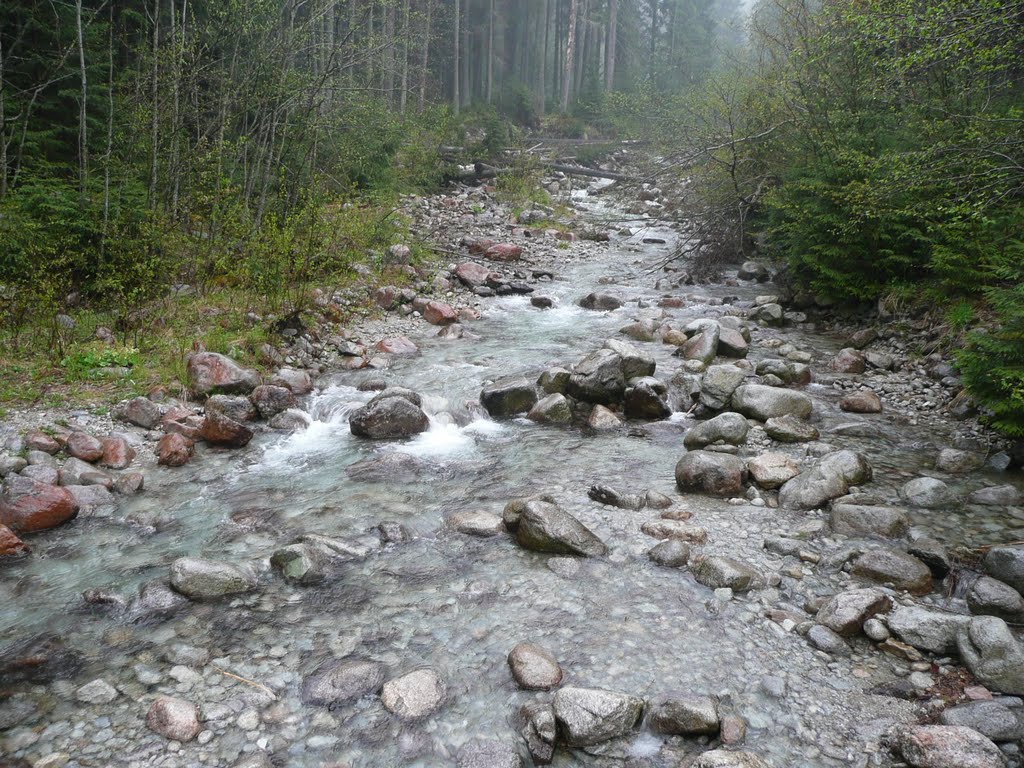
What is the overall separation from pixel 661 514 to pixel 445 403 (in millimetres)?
3481

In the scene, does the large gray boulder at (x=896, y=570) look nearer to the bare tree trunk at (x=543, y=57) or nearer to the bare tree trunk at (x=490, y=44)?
→ the bare tree trunk at (x=490, y=44)

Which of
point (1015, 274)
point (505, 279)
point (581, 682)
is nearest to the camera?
point (581, 682)

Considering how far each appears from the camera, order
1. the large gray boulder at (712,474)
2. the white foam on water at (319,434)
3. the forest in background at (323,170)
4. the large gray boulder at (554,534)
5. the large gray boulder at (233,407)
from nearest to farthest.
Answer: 1. the large gray boulder at (554,534)
2. the large gray boulder at (712,474)
3. the white foam on water at (319,434)
4. the forest in background at (323,170)
5. the large gray boulder at (233,407)

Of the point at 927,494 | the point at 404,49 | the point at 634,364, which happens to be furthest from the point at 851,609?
the point at 404,49

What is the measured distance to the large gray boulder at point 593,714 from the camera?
3205 millimetres

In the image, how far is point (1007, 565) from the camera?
4172mm

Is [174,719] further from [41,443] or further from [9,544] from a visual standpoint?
[41,443]

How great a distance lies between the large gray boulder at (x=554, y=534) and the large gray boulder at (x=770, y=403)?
325 cm

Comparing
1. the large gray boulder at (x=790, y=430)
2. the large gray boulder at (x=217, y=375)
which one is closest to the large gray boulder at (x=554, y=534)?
the large gray boulder at (x=790, y=430)

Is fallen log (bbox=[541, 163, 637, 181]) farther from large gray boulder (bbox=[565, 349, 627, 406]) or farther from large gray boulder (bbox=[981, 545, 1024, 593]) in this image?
large gray boulder (bbox=[981, 545, 1024, 593])

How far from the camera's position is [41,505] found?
510cm

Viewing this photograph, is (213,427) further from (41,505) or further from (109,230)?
(109,230)

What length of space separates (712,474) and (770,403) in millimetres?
2026

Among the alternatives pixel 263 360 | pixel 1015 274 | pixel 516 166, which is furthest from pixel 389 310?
pixel 516 166
